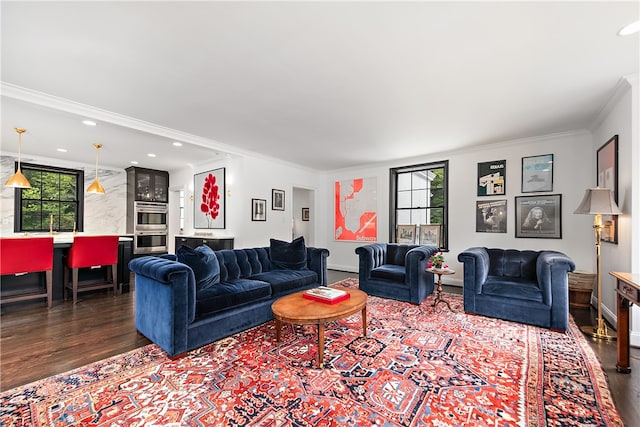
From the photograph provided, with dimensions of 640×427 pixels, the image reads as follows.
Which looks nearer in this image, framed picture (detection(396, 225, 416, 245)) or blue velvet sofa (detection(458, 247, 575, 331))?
blue velvet sofa (detection(458, 247, 575, 331))

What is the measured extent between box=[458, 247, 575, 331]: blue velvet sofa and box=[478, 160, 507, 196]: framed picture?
4.64 ft

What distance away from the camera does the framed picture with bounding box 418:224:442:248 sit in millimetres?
5371

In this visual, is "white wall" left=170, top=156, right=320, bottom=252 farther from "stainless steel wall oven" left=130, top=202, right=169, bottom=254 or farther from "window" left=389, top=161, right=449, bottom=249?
"window" left=389, top=161, right=449, bottom=249

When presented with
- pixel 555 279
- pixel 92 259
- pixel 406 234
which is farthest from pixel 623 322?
pixel 92 259

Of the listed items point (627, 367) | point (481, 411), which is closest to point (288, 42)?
point (481, 411)

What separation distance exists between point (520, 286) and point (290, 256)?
289 centimetres

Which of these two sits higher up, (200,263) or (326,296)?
(200,263)

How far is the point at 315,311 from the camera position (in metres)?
2.32

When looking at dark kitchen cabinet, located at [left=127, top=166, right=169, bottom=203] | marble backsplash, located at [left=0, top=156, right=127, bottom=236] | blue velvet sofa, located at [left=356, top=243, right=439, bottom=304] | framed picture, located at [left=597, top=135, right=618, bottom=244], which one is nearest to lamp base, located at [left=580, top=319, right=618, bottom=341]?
framed picture, located at [left=597, top=135, right=618, bottom=244]

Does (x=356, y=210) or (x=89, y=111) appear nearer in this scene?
(x=89, y=111)

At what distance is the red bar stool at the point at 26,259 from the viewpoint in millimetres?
3412

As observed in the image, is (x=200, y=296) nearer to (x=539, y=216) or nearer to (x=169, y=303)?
(x=169, y=303)

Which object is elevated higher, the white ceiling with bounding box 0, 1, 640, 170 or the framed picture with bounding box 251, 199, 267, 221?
Result: the white ceiling with bounding box 0, 1, 640, 170

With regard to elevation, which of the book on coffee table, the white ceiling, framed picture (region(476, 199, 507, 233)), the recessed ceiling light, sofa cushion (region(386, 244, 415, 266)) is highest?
the recessed ceiling light
